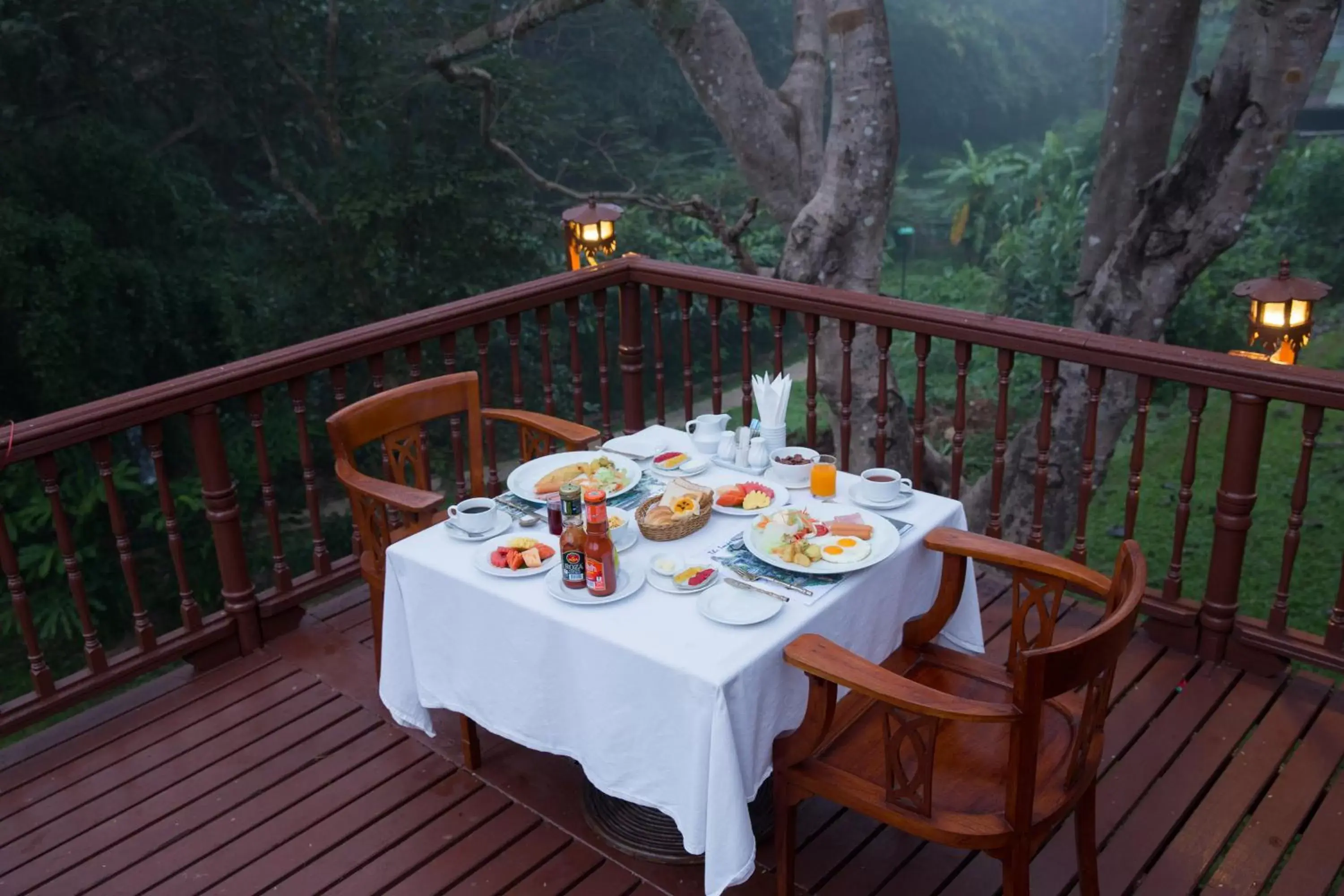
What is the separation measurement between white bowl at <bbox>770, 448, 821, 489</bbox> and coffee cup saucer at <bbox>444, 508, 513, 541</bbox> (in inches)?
26.5

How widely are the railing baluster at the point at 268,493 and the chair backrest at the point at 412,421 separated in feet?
0.79

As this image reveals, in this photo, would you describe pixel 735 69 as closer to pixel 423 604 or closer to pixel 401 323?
pixel 401 323

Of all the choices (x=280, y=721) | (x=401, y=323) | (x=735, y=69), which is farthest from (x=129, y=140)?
(x=280, y=721)

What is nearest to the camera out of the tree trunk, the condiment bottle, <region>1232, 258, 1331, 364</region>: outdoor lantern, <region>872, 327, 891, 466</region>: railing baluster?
the condiment bottle

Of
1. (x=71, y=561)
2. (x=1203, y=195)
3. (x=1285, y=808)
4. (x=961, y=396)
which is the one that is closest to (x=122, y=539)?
(x=71, y=561)

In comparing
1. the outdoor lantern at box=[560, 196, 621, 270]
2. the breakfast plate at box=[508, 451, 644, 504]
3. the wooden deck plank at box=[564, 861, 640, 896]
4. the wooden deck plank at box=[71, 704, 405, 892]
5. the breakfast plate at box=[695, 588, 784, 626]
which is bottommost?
the wooden deck plank at box=[564, 861, 640, 896]

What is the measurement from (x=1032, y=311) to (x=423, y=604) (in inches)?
465

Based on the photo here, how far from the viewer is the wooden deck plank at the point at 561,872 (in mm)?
2615

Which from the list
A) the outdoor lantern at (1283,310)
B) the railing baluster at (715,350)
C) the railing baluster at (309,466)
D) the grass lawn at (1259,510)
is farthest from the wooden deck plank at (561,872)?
the grass lawn at (1259,510)

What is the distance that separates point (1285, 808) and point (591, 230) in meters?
4.74

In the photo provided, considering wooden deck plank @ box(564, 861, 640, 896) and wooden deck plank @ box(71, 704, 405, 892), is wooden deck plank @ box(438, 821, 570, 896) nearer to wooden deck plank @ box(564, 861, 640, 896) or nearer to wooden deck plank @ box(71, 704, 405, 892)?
wooden deck plank @ box(564, 861, 640, 896)

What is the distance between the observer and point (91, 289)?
8586 millimetres

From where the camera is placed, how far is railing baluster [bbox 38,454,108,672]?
2.99 metres

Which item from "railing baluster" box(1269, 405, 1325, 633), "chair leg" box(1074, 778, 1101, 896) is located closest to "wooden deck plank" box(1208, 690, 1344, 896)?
"railing baluster" box(1269, 405, 1325, 633)
